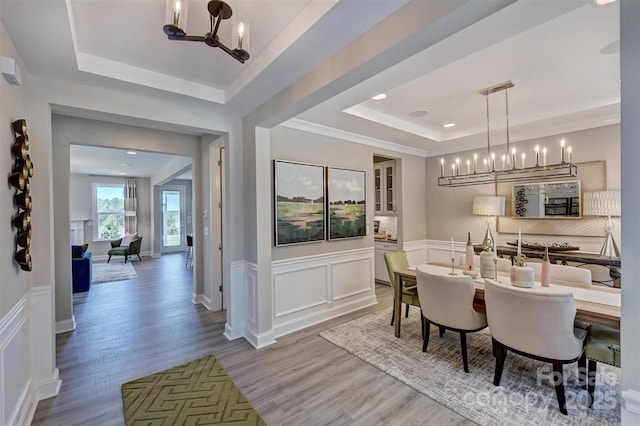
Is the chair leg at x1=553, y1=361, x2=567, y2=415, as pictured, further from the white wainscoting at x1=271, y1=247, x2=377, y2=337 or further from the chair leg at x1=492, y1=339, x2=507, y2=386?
the white wainscoting at x1=271, y1=247, x2=377, y2=337

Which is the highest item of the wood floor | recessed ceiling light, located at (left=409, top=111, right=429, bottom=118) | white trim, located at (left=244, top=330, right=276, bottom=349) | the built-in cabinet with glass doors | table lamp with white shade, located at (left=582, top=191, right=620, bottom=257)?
recessed ceiling light, located at (left=409, top=111, right=429, bottom=118)

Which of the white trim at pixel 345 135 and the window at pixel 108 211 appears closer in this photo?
the white trim at pixel 345 135

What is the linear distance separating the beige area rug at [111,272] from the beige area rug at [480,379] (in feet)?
17.6

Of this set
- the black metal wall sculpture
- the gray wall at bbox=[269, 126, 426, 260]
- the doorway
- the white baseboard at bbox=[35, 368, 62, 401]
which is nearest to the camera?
the black metal wall sculpture

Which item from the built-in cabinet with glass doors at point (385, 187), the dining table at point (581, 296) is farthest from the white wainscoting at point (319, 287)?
the built-in cabinet with glass doors at point (385, 187)

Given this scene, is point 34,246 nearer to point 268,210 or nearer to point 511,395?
point 268,210

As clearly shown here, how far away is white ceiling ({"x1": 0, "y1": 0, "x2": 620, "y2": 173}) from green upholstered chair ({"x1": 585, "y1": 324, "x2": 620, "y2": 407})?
7.21ft

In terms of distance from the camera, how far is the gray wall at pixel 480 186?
11.9 ft

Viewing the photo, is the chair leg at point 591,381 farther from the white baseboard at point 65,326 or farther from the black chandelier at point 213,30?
the white baseboard at point 65,326

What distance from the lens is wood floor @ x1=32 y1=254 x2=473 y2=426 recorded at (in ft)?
6.82

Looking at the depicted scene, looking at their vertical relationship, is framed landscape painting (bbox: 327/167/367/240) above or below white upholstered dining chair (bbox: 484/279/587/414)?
above

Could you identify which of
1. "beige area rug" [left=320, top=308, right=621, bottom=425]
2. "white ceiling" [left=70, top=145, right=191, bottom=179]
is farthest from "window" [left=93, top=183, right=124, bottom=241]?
"beige area rug" [left=320, top=308, right=621, bottom=425]

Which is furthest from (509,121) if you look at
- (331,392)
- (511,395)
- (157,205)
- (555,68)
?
(157,205)

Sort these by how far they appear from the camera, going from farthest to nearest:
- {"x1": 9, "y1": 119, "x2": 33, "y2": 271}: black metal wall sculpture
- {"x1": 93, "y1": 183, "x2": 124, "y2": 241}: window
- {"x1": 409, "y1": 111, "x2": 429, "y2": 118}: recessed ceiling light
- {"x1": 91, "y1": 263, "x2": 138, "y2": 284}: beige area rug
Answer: {"x1": 93, "y1": 183, "x2": 124, "y2": 241}: window
{"x1": 91, "y1": 263, "x2": 138, "y2": 284}: beige area rug
{"x1": 409, "y1": 111, "x2": 429, "y2": 118}: recessed ceiling light
{"x1": 9, "y1": 119, "x2": 33, "y2": 271}: black metal wall sculpture
